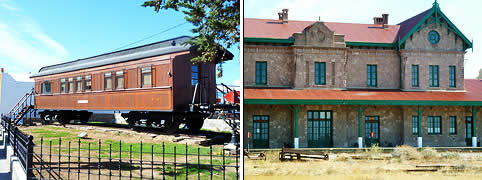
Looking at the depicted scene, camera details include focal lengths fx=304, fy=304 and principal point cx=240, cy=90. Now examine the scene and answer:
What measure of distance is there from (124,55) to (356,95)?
33.0 ft

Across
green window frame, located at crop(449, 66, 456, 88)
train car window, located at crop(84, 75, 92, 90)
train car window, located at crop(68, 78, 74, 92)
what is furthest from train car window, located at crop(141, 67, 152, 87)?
green window frame, located at crop(449, 66, 456, 88)

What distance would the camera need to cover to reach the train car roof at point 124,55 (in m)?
5.47

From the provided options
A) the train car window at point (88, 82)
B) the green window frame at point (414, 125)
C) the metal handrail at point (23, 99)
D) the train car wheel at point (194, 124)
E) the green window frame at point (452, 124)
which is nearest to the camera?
the metal handrail at point (23, 99)

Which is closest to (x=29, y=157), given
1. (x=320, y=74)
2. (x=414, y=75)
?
(x=320, y=74)

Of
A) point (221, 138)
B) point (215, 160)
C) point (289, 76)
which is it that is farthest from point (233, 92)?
point (289, 76)

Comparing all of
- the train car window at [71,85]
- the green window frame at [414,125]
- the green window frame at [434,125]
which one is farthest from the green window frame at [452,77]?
the train car window at [71,85]

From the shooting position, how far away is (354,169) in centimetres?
919

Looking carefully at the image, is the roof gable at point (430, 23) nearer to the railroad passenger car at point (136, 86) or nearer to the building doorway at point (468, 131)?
the building doorway at point (468, 131)

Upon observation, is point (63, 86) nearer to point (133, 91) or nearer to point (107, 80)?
point (107, 80)

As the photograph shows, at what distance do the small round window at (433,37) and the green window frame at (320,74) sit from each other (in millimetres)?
5782

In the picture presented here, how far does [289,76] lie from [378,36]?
18.3 feet

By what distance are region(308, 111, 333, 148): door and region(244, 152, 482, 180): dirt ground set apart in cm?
281

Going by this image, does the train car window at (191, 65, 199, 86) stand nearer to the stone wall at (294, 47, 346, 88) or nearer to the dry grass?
the dry grass

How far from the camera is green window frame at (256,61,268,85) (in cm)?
1318
